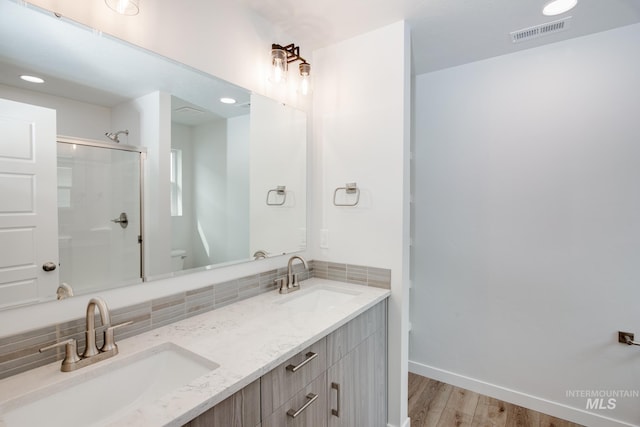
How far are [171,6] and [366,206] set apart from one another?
144cm

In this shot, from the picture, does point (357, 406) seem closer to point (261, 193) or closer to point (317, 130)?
point (261, 193)

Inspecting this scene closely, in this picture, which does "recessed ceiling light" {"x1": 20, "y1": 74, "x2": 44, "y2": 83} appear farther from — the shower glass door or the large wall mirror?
the shower glass door

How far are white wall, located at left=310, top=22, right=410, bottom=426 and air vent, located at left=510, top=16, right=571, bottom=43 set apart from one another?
2.49 feet

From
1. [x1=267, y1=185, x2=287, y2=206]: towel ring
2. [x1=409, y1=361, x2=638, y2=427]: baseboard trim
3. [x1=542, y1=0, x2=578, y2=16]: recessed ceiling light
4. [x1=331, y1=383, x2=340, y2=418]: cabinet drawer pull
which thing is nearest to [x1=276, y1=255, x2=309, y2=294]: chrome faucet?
[x1=267, y1=185, x2=287, y2=206]: towel ring

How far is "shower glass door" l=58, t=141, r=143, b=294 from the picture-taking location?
1044mm

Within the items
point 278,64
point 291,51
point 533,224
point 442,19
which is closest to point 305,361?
point 278,64

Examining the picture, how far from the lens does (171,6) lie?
1326 mm

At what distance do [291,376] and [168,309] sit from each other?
0.62 meters

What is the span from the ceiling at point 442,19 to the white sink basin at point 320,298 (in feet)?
5.26

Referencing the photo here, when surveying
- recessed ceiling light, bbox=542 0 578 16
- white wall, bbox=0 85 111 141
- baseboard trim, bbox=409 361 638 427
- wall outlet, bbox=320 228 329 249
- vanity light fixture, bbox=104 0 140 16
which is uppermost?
recessed ceiling light, bbox=542 0 578 16

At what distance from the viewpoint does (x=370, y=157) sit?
1.92 m

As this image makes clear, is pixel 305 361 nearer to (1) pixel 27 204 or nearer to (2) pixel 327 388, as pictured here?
(2) pixel 327 388

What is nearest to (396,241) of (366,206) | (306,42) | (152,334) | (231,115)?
(366,206)

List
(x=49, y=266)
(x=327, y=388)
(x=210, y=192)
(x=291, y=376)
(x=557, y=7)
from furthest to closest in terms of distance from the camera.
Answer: (x=557, y=7) < (x=210, y=192) < (x=327, y=388) < (x=291, y=376) < (x=49, y=266)
